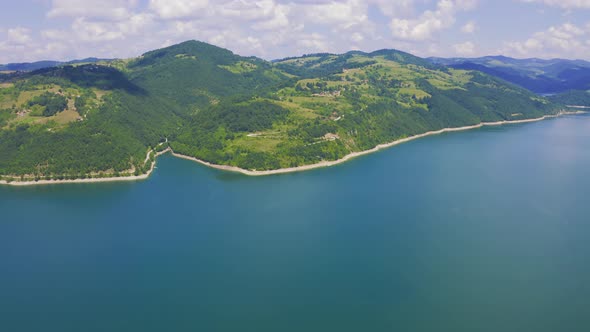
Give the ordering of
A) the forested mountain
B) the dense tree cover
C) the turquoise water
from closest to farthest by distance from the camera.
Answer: the turquoise water
the forested mountain
the dense tree cover

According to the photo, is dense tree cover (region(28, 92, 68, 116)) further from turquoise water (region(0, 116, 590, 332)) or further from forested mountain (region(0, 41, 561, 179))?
turquoise water (region(0, 116, 590, 332))

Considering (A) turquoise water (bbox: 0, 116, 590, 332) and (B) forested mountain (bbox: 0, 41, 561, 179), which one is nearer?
→ (A) turquoise water (bbox: 0, 116, 590, 332)

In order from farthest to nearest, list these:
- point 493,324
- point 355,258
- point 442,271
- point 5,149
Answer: point 5,149 < point 355,258 < point 442,271 < point 493,324

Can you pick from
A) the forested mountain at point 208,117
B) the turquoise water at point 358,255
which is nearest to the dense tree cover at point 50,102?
the forested mountain at point 208,117

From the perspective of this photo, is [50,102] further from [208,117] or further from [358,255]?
[358,255]

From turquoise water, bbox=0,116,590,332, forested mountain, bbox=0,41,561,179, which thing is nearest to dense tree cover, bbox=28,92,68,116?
forested mountain, bbox=0,41,561,179

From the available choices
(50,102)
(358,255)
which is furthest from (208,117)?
(358,255)

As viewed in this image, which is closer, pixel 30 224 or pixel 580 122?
pixel 30 224

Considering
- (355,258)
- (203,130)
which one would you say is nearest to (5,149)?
(203,130)

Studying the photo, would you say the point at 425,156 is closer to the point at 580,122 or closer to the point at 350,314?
the point at 350,314
